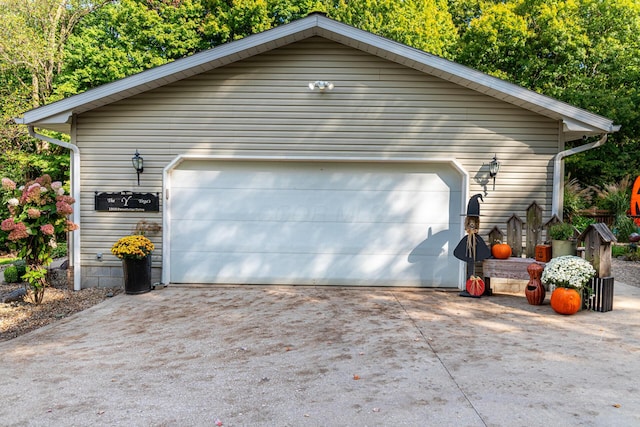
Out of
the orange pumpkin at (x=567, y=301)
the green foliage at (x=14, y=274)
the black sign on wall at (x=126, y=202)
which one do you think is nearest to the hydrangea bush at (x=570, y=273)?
the orange pumpkin at (x=567, y=301)

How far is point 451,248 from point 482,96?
2.44 meters

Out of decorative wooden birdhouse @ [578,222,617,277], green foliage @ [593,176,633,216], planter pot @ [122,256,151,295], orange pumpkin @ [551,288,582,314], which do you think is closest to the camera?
orange pumpkin @ [551,288,582,314]

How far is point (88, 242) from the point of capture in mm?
6621

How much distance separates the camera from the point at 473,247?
19.8 ft

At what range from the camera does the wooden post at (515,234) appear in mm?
6289

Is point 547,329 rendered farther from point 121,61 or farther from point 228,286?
point 121,61

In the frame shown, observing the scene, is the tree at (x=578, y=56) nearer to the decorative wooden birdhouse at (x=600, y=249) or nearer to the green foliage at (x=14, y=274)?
the decorative wooden birdhouse at (x=600, y=249)

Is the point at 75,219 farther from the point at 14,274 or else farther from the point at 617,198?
the point at 617,198

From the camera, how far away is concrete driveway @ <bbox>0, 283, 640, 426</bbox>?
2.68 meters

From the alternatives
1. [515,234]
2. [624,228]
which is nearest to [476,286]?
[515,234]

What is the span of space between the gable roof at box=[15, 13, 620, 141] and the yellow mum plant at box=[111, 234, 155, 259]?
2075mm

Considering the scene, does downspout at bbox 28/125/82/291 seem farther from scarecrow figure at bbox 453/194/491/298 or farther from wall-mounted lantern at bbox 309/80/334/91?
scarecrow figure at bbox 453/194/491/298

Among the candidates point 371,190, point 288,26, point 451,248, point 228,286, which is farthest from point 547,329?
point 288,26

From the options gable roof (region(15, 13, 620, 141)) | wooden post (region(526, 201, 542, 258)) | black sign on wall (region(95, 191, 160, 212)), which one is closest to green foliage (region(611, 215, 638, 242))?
gable roof (region(15, 13, 620, 141))
